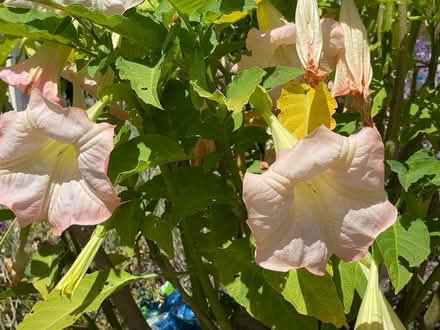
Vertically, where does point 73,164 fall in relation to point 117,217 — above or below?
above

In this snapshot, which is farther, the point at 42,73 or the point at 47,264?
the point at 47,264

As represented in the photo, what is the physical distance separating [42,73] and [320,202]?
0.53 metres

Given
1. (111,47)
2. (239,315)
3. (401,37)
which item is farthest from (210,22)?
(239,315)

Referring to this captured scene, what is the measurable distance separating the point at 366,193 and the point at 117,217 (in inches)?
19.6

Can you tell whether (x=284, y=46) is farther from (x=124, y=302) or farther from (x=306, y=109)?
(x=124, y=302)

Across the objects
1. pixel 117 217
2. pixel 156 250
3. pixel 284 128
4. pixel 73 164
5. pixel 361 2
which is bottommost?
pixel 156 250

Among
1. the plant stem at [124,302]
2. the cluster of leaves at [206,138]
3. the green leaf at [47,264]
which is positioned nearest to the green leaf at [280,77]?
the cluster of leaves at [206,138]

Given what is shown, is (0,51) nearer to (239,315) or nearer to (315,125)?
(315,125)

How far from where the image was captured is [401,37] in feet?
4.45

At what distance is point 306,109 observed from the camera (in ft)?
3.43

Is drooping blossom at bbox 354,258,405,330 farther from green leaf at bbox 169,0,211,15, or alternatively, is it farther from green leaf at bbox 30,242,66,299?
green leaf at bbox 30,242,66,299

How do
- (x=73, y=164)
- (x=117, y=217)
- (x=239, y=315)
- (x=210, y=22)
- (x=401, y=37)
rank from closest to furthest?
1. (x=210, y=22)
2. (x=73, y=164)
3. (x=117, y=217)
4. (x=401, y=37)
5. (x=239, y=315)

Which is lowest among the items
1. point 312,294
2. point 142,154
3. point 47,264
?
point 47,264

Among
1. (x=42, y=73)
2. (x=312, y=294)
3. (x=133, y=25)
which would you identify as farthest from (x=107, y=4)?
(x=312, y=294)
